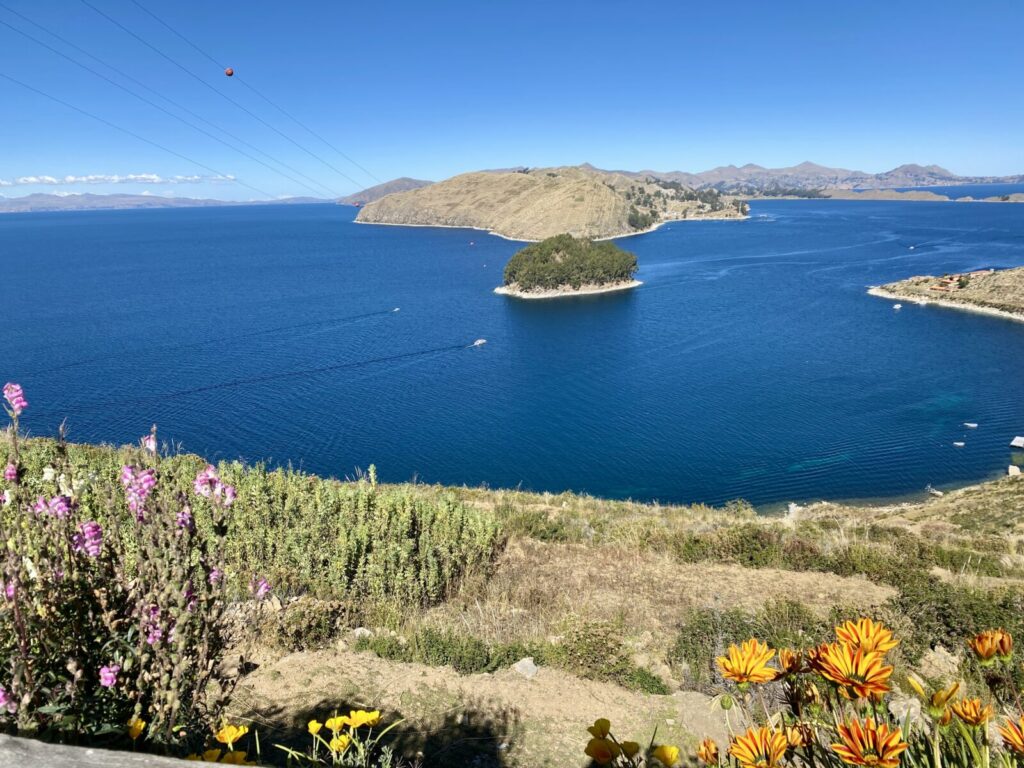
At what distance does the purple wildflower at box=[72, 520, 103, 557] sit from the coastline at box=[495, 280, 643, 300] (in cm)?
8022

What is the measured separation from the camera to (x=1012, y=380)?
4406 centimetres

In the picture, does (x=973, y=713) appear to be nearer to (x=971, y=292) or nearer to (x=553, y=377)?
(x=553, y=377)

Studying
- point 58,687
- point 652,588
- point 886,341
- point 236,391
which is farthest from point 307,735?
point 886,341

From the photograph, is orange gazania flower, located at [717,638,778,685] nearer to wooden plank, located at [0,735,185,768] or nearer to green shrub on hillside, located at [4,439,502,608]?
wooden plank, located at [0,735,185,768]

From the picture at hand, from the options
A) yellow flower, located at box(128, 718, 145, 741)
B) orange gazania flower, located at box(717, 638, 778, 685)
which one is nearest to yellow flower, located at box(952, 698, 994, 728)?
orange gazania flower, located at box(717, 638, 778, 685)

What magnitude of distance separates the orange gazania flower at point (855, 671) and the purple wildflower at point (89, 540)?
311 cm

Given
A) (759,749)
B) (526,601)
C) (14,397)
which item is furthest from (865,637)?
(526,601)

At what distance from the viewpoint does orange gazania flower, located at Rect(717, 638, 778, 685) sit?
1975mm

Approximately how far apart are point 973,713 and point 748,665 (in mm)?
606

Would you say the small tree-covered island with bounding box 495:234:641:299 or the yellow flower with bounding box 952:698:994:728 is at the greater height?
the small tree-covered island with bounding box 495:234:641:299

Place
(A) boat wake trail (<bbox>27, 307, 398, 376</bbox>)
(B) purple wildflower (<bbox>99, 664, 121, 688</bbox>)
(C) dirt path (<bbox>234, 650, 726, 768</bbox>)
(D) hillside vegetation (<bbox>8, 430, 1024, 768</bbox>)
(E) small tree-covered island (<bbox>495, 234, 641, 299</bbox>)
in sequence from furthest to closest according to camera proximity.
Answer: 1. (E) small tree-covered island (<bbox>495, 234, 641, 299</bbox>)
2. (A) boat wake trail (<bbox>27, 307, 398, 376</bbox>)
3. (D) hillside vegetation (<bbox>8, 430, 1024, 768</bbox>)
4. (C) dirt path (<bbox>234, 650, 726, 768</bbox>)
5. (B) purple wildflower (<bbox>99, 664, 121, 688</bbox>)

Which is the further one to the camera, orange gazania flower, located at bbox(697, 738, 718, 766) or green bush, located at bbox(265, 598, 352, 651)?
green bush, located at bbox(265, 598, 352, 651)

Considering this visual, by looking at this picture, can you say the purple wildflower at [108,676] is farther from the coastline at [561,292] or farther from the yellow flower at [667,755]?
the coastline at [561,292]

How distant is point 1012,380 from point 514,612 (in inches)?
1972
